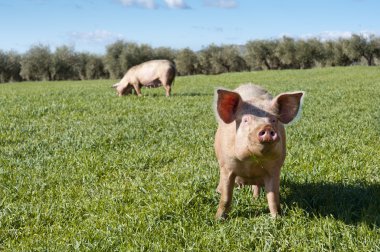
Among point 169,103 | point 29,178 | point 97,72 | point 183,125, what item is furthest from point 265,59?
point 29,178

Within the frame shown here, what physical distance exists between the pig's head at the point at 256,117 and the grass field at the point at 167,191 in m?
0.93

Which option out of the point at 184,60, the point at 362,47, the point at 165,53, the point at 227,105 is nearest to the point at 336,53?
the point at 362,47

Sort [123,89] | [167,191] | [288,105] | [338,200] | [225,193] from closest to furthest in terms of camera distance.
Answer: [288,105] < [225,193] < [338,200] < [167,191] < [123,89]

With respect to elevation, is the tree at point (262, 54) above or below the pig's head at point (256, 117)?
above

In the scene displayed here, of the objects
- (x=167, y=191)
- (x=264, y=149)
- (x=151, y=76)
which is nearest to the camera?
(x=264, y=149)

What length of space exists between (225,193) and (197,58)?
6673 cm

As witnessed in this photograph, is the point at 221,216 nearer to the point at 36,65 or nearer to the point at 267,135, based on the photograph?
the point at 267,135

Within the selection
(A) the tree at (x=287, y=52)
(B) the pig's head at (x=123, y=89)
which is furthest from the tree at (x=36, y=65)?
(B) the pig's head at (x=123, y=89)

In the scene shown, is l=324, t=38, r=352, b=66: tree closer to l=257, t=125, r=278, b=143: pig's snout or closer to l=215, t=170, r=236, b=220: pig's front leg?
l=215, t=170, r=236, b=220: pig's front leg

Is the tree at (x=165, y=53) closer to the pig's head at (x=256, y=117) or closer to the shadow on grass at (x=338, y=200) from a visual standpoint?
the shadow on grass at (x=338, y=200)

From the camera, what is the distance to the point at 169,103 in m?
16.1

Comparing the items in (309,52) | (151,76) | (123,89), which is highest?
(309,52)

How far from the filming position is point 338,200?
5.34m

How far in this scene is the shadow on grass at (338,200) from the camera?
4.86 metres
